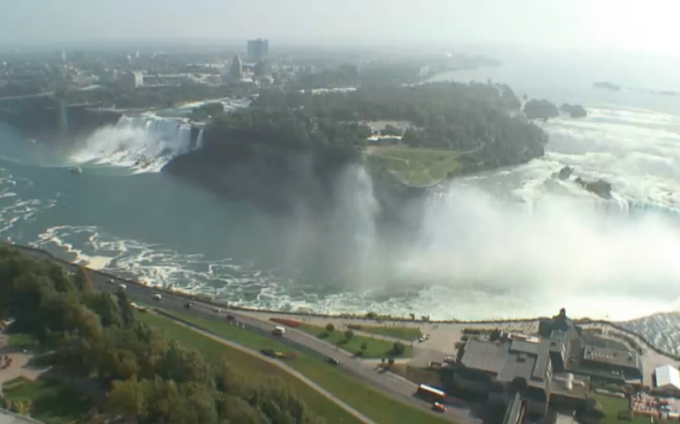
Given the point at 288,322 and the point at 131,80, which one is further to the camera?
Result: the point at 131,80

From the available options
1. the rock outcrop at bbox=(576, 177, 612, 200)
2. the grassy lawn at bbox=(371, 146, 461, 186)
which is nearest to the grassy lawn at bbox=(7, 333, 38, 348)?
the grassy lawn at bbox=(371, 146, 461, 186)

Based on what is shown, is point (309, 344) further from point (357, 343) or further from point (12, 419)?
point (12, 419)

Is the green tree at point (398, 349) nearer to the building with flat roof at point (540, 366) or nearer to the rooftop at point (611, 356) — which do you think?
the building with flat roof at point (540, 366)

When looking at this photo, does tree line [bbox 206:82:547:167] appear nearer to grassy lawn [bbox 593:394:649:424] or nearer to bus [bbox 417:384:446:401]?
grassy lawn [bbox 593:394:649:424]

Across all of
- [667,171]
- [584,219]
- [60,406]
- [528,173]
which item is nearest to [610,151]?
[667,171]

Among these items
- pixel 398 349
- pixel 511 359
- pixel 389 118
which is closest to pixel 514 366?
pixel 511 359

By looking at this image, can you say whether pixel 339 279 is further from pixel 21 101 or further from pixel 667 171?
pixel 21 101
